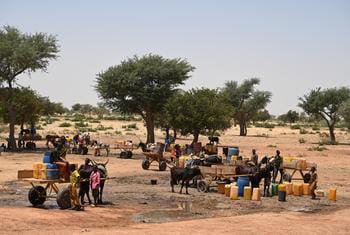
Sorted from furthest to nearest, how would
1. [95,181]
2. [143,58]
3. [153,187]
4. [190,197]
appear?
[143,58] → [153,187] → [190,197] → [95,181]

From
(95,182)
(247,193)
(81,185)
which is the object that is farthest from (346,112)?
(81,185)

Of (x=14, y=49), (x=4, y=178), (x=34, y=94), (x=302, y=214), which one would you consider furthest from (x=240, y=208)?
(x=34, y=94)

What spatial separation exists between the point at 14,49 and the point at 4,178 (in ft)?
71.5

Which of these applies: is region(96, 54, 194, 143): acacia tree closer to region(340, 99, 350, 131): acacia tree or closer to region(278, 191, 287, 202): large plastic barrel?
region(340, 99, 350, 131): acacia tree

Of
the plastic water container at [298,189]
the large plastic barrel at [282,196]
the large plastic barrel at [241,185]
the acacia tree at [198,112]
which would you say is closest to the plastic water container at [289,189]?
the plastic water container at [298,189]

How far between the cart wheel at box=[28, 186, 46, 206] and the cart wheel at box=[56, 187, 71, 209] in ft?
2.47

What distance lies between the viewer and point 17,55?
45.8m

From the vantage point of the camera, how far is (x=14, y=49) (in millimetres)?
46438

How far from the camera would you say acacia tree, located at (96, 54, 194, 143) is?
52969 millimetres

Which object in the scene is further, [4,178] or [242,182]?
[4,178]

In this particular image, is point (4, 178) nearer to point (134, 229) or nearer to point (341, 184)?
point (134, 229)

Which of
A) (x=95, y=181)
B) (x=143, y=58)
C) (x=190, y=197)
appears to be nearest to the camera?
(x=95, y=181)

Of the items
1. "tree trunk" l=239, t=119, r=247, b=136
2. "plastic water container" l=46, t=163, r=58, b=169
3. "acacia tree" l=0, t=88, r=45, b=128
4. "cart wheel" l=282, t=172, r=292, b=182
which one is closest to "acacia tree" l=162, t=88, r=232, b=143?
"acacia tree" l=0, t=88, r=45, b=128

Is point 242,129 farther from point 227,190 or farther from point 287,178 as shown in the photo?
point 227,190
